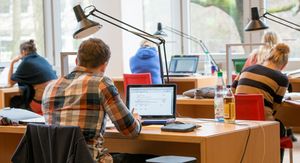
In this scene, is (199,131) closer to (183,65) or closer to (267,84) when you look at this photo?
(267,84)

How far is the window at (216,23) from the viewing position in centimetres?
803

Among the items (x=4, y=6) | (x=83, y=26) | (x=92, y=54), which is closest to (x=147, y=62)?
(x=4, y=6)

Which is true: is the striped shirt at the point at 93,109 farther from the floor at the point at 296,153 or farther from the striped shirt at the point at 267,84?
the floor at the point at 296,153

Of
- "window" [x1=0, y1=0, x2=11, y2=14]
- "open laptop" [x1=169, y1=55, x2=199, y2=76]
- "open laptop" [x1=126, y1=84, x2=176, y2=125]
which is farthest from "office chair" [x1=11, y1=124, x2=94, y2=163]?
"window" [x1=0, y1=0, x2=11, y2=14]

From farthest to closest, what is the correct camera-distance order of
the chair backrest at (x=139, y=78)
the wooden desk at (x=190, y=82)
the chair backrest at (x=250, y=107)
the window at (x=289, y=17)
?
the window at (x=289, y=17) < the wooden desk at (x=190, y=82) < the chair backrest at (x=139, y=78) < the chair backrest at (x=250, y=107)

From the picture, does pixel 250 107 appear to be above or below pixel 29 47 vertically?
below

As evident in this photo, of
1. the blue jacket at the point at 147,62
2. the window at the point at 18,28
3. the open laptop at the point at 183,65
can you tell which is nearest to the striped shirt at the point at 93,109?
the blue jacket at the point at 147,62

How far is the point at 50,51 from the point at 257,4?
2.95m

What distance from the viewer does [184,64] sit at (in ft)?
24.6

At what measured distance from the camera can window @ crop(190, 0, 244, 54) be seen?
803cm

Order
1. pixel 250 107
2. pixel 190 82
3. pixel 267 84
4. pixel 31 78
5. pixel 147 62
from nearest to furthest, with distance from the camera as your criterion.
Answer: pixel 250 107, pixel 267 84, pixel 31 78, pixel 147 62, pixel 190 82

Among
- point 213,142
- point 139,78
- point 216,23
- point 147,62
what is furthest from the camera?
point 216,23

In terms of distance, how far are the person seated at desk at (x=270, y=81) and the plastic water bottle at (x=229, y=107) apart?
1.00 metres

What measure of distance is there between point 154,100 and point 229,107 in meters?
0.45
